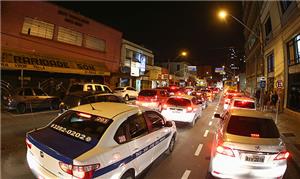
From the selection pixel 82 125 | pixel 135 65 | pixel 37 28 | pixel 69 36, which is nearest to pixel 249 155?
pixel 82 125

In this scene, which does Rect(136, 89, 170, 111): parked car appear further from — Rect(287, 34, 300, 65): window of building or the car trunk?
the car trunk

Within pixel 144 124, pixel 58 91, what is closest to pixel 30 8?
pixel 58 91

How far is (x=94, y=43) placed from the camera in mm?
27969

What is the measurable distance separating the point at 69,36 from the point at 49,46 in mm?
2863

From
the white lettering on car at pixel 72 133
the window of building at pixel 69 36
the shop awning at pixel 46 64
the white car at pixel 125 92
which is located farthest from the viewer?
the white car at pixel 125 92

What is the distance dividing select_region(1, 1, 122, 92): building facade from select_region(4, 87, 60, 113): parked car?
2.15m

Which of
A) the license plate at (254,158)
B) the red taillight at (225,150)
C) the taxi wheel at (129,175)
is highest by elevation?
the red taillight at (225,150)

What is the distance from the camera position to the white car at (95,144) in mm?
4156

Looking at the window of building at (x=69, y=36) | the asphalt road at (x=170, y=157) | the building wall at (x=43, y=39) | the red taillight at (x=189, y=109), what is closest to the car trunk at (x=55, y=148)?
the asphalt road at (x=170, y=157)

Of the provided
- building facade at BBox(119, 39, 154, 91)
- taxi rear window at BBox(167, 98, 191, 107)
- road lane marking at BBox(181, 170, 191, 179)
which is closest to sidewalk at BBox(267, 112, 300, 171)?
road lane marking at BBox(181, 170, 191, 179)

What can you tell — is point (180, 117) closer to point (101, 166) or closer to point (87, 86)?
point (87, 86)

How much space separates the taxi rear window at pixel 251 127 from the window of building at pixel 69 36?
20.3 m

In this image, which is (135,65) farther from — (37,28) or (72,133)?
(72,133)

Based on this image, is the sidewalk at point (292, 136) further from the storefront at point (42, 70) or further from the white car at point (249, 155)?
the storefront at point (42, 70)
